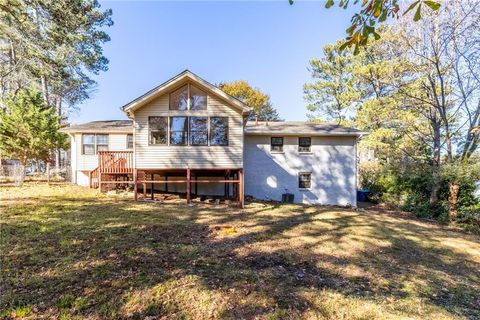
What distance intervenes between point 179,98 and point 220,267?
916 cm

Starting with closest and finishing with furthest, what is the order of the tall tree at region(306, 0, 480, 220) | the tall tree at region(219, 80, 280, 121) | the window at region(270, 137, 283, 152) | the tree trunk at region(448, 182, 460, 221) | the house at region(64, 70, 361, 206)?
1. the house at region(64, 70, 361, 206)
2. the tree trunk at region(448, 182, 460, 221)
3. the tall tree at region(306, 0, 480, 220)
4. the window at region(270, 137, 283, 152)
5. the tall tree at region(219, 80, 280, 121)

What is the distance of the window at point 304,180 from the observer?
16.6m

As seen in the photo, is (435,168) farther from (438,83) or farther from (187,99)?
(187,99)

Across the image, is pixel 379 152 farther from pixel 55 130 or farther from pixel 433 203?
pixel 55 130

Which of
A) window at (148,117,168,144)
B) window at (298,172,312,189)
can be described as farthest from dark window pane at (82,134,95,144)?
window at (298,172,312,189)

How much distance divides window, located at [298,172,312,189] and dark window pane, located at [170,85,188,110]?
7.81 metres

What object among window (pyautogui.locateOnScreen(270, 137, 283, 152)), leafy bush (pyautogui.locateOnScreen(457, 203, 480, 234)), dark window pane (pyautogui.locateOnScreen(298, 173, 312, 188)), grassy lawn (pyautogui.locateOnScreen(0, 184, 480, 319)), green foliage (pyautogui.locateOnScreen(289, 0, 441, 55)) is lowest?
leafy bush (pyautogui.locateOnScreen(457, 203, 480, 234))

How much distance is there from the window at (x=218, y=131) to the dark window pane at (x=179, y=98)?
1491 millimetres

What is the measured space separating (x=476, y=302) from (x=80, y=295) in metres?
7.34

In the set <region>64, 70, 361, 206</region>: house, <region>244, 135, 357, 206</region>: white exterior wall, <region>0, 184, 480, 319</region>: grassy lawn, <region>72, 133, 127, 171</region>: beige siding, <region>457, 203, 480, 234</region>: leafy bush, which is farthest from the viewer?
<region>72, 133, 127, 171</region>: beige siding

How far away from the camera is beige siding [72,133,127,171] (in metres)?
17.7

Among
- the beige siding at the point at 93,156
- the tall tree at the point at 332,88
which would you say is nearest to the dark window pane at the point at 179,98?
the beige siding at the point at 93,156

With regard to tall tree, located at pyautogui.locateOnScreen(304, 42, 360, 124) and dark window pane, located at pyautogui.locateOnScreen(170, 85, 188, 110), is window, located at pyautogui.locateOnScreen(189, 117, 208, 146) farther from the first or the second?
tall tree, located at pyautogui.locateOnScreen(304, 42, 360, 124)

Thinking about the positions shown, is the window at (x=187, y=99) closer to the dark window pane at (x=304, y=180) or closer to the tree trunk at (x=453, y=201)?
the dark window pane at (x=304, y=180)
